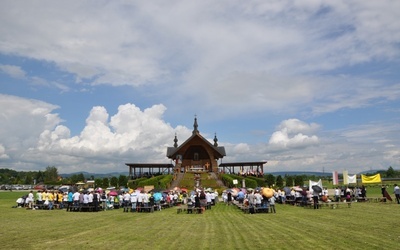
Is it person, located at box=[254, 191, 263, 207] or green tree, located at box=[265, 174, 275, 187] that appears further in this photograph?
green tree, located at box=[265, 174, 275, 187]

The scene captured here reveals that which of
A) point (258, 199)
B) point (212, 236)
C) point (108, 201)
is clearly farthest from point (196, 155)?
point (212, 236)

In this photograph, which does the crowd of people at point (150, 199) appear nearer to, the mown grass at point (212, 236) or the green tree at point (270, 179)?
the mown grass at point (212, 236)

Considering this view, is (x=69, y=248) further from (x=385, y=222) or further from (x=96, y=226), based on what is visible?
(x=385, y=222)

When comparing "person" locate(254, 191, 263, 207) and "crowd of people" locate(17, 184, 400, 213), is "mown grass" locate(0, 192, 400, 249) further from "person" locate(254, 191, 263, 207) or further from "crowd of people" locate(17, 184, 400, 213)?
"crowd of people" locate(17, 184, 400, 213)

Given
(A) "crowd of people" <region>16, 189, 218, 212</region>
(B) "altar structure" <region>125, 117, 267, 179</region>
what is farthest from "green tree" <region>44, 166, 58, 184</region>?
(A) "crowd of people" <region>16, 189, 218, 212</region>

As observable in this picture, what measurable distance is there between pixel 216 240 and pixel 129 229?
174 inches

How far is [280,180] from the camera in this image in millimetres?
63188

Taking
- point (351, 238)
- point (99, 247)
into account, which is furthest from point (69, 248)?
point (351, 238)

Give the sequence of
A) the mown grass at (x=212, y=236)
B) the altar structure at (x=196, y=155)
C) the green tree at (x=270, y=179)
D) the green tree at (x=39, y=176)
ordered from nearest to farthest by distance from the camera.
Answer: the mown grass at (x=212, y=236), the green tree at (x=270, y=179), the altar structure at (x=196, y=155), the green tree at (x=39, y=176)

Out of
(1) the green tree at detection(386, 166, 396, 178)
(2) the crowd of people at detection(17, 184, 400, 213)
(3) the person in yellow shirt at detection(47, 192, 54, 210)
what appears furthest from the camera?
(1) the green tree at detection(386, 166, 396, 178)

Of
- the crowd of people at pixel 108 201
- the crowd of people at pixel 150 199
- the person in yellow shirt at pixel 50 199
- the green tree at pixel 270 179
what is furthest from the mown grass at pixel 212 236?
the green tree at pixel 270 179

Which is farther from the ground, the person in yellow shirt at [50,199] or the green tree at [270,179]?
the green tree at [270,179]

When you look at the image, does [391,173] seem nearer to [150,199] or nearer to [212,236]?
[150,199]

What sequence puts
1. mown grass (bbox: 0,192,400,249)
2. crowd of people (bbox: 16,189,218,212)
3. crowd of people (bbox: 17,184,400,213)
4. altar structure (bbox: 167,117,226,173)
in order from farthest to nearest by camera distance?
altar structure (bbox: 167,117,226,173), crowd of people (bbox: 16,189,218,212), crowd of people (bbox: 17,184,400,213), mown grass (bbox: 0,192,400,249)
